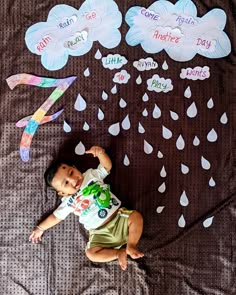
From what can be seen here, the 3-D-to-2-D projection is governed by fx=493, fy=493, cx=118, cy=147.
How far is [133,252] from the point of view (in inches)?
45.7

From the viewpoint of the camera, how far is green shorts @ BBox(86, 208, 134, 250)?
121cm

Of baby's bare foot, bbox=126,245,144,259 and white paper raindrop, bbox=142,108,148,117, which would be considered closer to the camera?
baby's bare foot, bbox=126,245,144,259

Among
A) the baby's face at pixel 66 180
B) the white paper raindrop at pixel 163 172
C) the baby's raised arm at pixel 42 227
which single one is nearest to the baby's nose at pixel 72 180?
the baby's face at pixel 66 180

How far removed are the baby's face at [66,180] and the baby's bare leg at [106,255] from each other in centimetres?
15

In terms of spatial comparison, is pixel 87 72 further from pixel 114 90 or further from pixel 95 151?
pixel 95 151

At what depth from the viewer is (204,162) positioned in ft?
4.09

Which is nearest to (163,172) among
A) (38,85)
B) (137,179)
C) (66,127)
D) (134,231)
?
(137,179)

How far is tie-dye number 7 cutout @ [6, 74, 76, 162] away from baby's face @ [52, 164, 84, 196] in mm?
132

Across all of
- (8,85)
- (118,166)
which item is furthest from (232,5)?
(8,85)

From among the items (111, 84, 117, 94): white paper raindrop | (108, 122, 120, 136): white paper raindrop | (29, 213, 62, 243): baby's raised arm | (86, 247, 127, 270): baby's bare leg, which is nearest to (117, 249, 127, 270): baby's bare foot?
(86, 247, 127, 270): baby's bare leg

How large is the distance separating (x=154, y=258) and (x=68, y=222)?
0.23 metres

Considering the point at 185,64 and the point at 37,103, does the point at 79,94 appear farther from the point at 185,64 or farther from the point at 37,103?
the point at 185,64

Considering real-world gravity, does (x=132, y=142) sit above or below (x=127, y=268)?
above

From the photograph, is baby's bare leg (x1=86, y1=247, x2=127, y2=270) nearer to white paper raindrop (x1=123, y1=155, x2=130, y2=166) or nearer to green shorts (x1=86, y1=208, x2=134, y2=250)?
green shorts (x1=86, y1=208, x2=134, y2=250)
